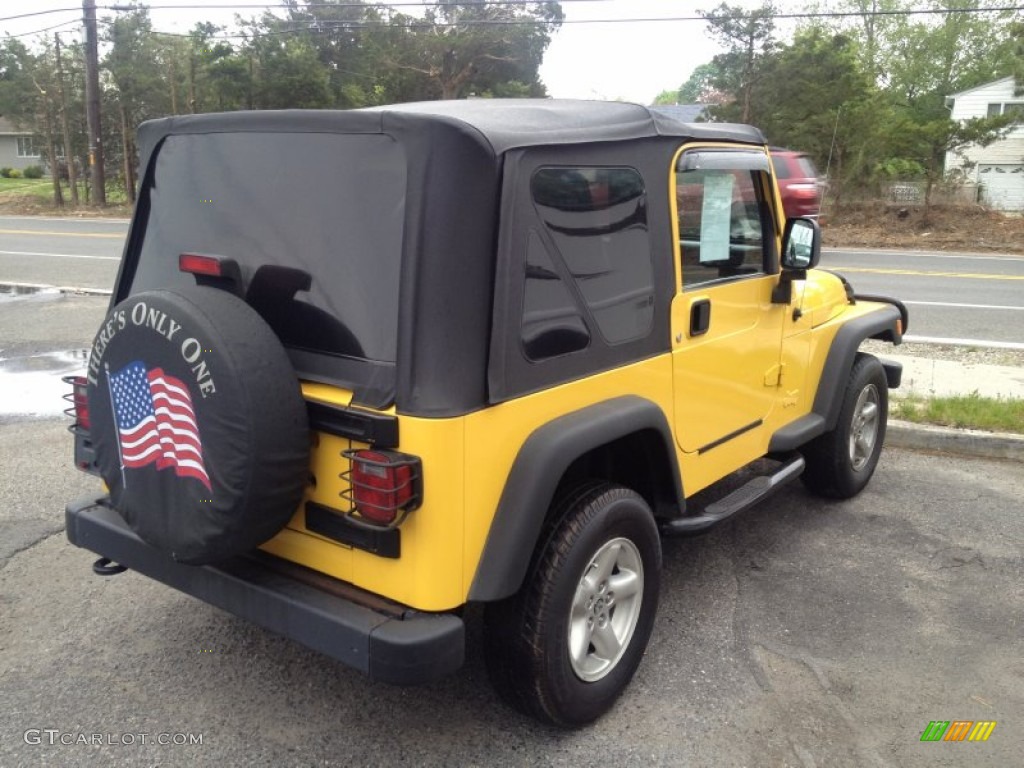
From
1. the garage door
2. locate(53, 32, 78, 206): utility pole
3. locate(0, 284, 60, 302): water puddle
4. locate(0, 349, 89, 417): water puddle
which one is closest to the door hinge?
locate(0, 349, 89, 417): water puddle

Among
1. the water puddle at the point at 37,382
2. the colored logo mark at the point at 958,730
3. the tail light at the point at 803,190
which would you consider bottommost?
the colored logo mark at the point at 958,730

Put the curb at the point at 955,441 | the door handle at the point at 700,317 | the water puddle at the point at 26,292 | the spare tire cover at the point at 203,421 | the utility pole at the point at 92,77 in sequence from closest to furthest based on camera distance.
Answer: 1. the spare tire cover at the point at 203,421
2. the door handle at the point at 700,317
3. the curb at the point at 955,441
4. the water puddle at the point at 26,292
5. the utility pole at the point at 92,77

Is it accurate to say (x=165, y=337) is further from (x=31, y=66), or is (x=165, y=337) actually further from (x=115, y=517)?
(x=31, y=66)

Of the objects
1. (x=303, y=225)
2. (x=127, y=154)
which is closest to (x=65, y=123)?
(x=127, y=154)

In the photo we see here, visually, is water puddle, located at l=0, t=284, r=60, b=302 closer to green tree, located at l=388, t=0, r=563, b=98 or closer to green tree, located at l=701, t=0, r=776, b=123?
green tree, located at l=701, t=0, r=776, b=123

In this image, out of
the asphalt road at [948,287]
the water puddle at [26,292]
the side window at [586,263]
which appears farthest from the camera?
the water puddle at [26,292]

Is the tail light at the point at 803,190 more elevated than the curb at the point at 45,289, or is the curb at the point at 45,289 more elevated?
the tail light at the point at 803,190

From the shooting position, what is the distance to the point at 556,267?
2795 millimetres

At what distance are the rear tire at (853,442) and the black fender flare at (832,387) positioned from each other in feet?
0.41

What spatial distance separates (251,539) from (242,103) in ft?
94.8

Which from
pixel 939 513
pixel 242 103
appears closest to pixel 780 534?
pixel 939 513

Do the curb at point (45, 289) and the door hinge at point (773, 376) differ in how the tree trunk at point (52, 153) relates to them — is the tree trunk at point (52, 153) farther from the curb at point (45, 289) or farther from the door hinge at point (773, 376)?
the door hinge at point (773, 376)

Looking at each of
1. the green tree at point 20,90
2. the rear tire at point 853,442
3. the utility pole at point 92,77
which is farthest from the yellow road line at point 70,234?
the rear tire at point 853,442

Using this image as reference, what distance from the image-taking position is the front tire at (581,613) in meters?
2.74
